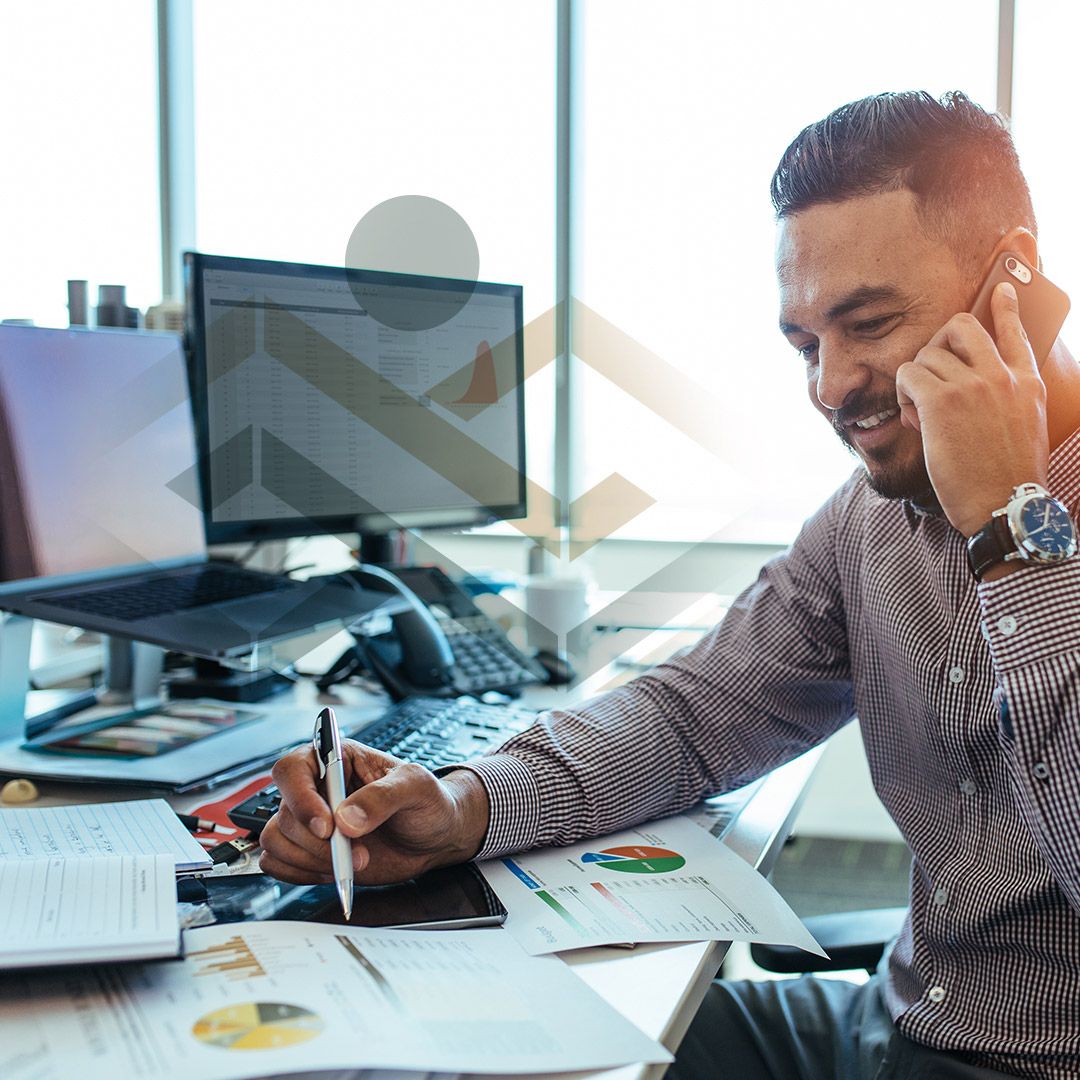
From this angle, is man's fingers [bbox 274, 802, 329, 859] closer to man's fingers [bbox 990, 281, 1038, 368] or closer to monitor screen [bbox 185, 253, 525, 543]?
monitor screen [bbox 185, 253, 525, 543]

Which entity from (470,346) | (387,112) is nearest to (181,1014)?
(470,346)

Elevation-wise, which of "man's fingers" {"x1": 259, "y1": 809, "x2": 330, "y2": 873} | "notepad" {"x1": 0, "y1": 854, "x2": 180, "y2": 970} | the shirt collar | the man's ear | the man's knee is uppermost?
the man's ear

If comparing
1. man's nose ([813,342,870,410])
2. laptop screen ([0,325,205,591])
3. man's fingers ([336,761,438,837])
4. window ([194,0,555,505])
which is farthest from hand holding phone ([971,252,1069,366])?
window ([194,0,555,505])

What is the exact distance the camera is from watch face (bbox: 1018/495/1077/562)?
0.82 metres

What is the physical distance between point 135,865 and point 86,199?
294cm

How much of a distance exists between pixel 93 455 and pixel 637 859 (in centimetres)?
83

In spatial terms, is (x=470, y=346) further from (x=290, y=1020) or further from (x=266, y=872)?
(x=290, y=1020)

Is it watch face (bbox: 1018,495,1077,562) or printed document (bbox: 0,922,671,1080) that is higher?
watch face (bbox: 1018,495,1077,562)

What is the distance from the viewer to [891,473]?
1031 millimetres

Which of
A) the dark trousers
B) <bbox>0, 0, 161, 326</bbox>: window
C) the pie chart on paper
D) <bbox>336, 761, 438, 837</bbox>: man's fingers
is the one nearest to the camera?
<bbox>336, 761, 438, 837</bbox>: man's fingers

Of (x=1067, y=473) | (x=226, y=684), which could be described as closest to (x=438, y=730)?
(x=226, y=684)

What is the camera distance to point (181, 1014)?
574 mm

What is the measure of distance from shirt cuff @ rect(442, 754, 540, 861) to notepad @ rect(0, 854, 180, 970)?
0.85ft

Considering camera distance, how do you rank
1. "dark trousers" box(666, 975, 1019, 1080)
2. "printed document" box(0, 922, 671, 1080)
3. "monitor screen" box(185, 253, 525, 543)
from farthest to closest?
1. "monitor screen" box(185, 253, 525, 543)
2. "dark trousers" box(666, 975, 1019, 1080)
3. "printed document" box(0, 922, 671, 1080)
